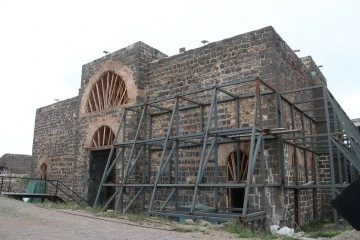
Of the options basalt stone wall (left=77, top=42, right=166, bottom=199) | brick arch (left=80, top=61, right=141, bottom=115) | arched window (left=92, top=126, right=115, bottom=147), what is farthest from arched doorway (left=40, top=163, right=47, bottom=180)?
arched window (left=92, top=126, right=115, bottom=147)

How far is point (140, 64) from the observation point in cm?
1216

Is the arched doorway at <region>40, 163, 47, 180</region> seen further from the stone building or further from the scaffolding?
the scaffolding

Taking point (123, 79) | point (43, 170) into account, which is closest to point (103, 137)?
point (123, 79)

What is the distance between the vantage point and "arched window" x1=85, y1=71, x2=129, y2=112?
41.7ft

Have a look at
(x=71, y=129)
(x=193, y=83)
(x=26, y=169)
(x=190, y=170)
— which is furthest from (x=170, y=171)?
(x=26, y=169)

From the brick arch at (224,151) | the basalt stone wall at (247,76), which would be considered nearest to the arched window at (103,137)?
the basalt stone wall at (247,76)

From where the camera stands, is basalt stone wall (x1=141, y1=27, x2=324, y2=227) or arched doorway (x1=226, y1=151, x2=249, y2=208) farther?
arched doorway (x1=226, y1=151, x2=249, y2=208)

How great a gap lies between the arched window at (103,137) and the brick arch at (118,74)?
132cm

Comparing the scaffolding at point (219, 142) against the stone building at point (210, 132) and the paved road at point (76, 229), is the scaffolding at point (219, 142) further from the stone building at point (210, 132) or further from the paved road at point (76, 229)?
the paved road at point (76, 229)

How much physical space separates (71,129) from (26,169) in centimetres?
1344

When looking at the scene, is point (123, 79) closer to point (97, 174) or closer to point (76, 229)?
point (97, 174)

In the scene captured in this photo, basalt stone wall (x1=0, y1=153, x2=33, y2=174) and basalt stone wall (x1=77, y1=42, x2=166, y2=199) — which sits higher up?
basalt stone wall (x1=77, y1=42, x2=166, y2=199)

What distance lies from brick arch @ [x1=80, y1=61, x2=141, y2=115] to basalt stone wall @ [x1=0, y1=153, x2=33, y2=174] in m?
15.2

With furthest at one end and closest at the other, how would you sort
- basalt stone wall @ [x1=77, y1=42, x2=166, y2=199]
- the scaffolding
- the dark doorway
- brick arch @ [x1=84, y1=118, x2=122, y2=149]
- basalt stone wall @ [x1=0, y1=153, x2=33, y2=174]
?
basalt stone wall @ [x1=0, y1=153, x2=33, y2=174]
the dark doorway
brick arch @ [x1=84, y1=118, x2=122, y2=149]
basalt stone wall @ [x1=77, y1=42, x2=166, y2=199]
the scaffolding
